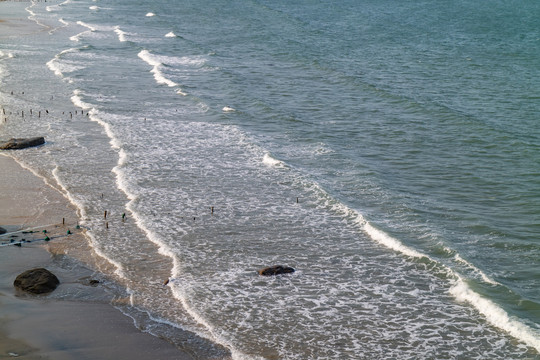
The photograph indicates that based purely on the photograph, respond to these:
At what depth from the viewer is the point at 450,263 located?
1838cm

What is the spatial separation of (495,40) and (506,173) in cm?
3766

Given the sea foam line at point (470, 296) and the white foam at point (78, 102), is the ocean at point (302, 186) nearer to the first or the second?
the sea foam line at point (470, 296)

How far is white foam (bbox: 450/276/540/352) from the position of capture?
14914 mm

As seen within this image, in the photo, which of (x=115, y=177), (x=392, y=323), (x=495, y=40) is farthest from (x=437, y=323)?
(x=495, y=40)

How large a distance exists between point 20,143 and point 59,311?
1454 centimetres

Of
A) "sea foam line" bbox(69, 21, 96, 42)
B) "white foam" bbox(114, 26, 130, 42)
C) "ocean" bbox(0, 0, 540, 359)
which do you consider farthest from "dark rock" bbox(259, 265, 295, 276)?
"sea foam line" bbox(69, 21, 96, 42)

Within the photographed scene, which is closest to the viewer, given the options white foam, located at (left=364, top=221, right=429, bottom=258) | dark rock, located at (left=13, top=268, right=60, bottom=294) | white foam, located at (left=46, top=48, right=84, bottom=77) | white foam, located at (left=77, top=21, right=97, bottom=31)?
dark rock, located at (left=13, top=268, right=60, bottom=294)

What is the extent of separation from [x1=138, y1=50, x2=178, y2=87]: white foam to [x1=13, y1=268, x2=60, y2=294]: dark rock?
25616 millimetres

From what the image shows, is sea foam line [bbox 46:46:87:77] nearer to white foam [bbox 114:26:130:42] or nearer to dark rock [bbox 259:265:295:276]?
white foam [bbox 114:26:130:42]

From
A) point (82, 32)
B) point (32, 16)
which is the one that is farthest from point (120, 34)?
point (32, 16)

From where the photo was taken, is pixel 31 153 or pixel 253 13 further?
pixel 253 13

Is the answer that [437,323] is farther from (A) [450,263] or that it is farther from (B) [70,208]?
(B) [70,208]

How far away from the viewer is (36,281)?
1614cm

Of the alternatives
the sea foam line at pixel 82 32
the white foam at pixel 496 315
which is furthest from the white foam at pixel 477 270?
the sea foam line at pixel 82 32
